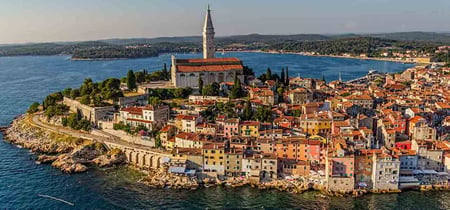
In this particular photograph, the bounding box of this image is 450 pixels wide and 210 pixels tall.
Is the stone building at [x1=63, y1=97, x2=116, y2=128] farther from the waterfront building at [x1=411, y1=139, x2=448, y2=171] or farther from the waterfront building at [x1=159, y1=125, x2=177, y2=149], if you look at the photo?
the waterfront building at [x1=411, y1=139, x2=448, y2=171]

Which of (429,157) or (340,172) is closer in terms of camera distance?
(340,172)

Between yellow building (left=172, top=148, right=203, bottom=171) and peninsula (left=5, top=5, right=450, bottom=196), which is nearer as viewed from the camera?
peninsula (left=5, top=5, right=450, bottom=196)

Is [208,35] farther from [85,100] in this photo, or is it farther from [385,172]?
[385,172]

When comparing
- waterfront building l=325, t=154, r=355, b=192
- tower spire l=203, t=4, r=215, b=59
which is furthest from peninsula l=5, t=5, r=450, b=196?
tower spire l=203, t=4, r=215, b=59

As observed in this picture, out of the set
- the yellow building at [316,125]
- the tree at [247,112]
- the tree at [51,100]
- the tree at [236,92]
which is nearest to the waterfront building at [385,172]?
the yellow building at [316,125]

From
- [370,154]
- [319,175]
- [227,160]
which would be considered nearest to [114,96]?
[227,160]

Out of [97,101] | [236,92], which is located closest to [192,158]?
[236,92]
